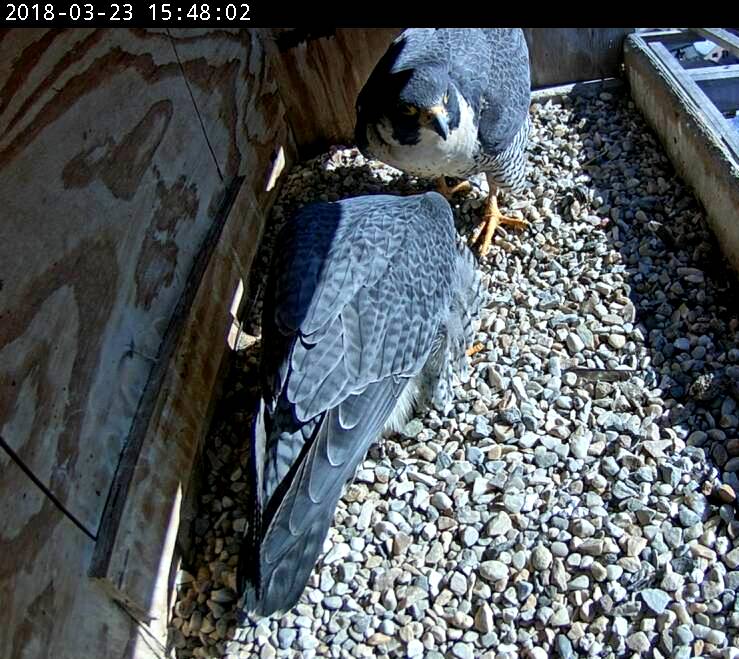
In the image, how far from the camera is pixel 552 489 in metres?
2.19

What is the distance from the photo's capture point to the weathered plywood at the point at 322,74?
10.7 feet

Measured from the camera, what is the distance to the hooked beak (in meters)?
2.50

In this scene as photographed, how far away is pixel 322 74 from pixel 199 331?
5.14 ft

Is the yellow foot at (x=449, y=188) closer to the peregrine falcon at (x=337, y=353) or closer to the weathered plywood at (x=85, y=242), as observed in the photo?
the peregrine falcon at (x=337, y=353)

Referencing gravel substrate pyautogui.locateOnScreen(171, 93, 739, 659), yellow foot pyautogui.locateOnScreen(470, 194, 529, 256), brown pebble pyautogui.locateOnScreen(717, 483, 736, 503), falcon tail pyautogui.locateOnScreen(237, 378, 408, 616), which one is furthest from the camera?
yellow foot pyautogui.locateOnScreen(470, 194, 529, 256)

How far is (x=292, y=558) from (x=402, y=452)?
64 cm

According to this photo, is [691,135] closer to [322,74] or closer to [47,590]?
[322,74]

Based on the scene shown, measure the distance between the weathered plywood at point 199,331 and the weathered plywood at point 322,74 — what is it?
104 mm

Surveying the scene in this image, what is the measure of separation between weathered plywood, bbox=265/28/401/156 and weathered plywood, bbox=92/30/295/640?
104 mm

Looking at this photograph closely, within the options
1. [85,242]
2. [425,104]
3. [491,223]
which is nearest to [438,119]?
[425,104]

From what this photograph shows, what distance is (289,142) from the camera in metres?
3.47

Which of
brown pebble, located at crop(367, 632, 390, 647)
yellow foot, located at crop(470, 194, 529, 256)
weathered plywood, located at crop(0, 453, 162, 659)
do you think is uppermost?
weathered plywood, located at crop(0, 453, 162, 659)

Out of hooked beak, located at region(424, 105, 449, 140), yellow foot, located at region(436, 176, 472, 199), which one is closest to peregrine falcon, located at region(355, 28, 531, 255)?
hooked beak, located at region(424, 105, 449, 140)

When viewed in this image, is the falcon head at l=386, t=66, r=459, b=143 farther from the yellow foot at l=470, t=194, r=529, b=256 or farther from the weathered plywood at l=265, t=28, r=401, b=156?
the weathered plywood at l=265, t=28, r=401, b=156
